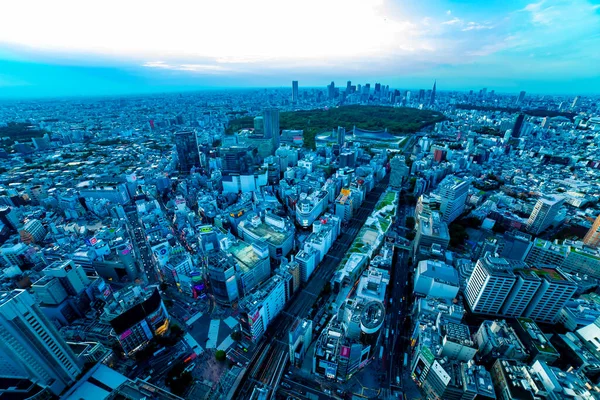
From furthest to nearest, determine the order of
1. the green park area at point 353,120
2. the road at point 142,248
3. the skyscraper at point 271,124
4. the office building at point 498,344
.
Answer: the green park area at point 353,120
the skyscraper at point 271,124
the road at point 142,248
the office building at point 498,344

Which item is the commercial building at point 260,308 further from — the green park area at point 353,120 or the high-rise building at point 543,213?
the green park area at point 353,120

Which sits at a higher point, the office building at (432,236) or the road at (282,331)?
the office building at (432,236)

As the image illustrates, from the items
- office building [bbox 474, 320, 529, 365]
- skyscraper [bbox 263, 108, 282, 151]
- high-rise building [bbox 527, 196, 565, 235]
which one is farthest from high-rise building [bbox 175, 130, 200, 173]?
high-rise building [bbox 527, 196, 565, 235]

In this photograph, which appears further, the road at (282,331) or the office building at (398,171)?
the office building at (398,171)

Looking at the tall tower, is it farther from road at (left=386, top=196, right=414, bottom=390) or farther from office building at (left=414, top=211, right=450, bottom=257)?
road at (left=386, top=196, right=414, bottom=390)

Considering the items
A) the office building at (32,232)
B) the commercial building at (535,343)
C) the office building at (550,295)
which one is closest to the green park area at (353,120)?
the office building at (32,232)

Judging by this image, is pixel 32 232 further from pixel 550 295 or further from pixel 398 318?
pixel 550 295

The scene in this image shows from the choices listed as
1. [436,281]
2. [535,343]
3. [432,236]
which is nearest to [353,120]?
[432,236]

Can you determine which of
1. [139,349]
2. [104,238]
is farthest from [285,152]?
[139,349]
